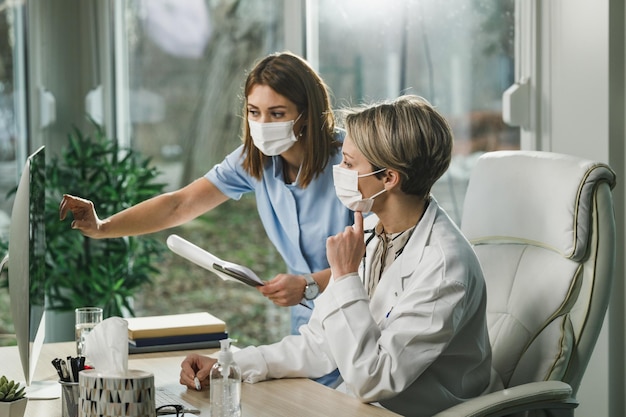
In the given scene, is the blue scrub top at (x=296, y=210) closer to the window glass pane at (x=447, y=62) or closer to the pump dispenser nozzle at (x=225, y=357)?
the window glass pane at (x=447, y=62)

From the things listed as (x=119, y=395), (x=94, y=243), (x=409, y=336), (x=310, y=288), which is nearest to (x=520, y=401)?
(x=409, y=336)

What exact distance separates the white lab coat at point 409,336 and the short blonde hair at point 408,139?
0.27ft

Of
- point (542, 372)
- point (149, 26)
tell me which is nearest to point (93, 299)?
point (149, 26)

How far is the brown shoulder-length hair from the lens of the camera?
251cm

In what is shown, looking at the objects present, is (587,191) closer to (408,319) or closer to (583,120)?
(408,319)

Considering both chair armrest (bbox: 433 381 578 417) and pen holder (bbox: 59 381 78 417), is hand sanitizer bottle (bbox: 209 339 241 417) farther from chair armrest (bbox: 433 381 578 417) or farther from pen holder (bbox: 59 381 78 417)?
chair armrest (bbox: 433 381 578 417)

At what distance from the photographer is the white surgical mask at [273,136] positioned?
2.53 m

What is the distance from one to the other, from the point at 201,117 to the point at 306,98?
2551mm

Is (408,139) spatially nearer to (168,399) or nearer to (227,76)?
(168,399)

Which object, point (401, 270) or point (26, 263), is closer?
point (26, 263)

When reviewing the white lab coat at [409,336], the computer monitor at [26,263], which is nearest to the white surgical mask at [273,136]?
the white lab coat at [409,336]

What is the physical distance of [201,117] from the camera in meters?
5.01

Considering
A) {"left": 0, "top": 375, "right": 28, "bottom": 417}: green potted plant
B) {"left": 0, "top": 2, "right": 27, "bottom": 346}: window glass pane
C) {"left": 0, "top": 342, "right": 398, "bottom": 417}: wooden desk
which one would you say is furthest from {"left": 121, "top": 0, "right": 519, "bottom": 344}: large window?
{"left": 0, "top": 375, "right": 28, "bottom": 417}: green potted plant

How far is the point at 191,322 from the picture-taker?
2344 millimetres
